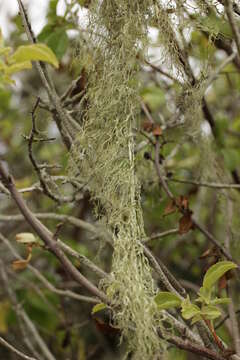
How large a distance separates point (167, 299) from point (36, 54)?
0.35 meters

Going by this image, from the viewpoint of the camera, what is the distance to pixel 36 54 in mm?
679

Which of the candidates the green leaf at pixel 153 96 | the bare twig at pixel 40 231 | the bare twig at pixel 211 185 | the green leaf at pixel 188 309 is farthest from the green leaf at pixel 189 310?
the green leaf at pixel 153 96

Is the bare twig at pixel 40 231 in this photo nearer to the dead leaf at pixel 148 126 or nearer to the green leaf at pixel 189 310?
the green leaf at pixel 189 310

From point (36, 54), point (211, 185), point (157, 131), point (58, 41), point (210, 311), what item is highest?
point (58, 41)

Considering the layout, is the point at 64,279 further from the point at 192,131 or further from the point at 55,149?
the point at 192,131

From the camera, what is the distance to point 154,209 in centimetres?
136

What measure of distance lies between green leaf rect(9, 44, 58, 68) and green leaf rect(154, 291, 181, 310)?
1.05ft

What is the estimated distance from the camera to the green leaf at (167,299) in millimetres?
725

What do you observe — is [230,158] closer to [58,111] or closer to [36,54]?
[58,111]

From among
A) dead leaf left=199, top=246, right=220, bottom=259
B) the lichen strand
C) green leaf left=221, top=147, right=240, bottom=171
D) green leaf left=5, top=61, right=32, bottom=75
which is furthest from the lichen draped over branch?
green leaf left=221, top=147, right=240, bottom=171

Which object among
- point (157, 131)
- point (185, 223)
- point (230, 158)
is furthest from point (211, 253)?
point (230, 158)

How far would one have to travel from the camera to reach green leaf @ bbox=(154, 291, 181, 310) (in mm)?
725

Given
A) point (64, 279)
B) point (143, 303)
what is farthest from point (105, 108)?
point (64, 279)

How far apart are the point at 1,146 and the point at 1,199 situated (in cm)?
31
